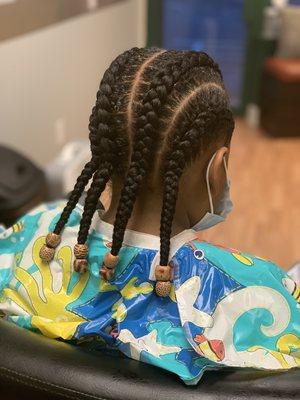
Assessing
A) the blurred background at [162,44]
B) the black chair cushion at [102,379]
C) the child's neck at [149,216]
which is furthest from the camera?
the blurred background at [162,44]

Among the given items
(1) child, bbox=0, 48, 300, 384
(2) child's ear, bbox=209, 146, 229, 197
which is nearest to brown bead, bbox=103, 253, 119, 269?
(1) child, bbox=0, 48, 300, 384

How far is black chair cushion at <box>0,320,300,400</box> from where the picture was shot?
34.9 inches

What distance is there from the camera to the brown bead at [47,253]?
1037 mm

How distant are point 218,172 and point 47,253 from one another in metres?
0.34

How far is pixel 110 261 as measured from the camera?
965 millimetres

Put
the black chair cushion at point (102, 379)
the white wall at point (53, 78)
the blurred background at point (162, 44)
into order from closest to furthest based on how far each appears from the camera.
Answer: the black chair cushion at point (102, 379)
the blurred background at point (162, 44)
the white wall at point (53, 78)

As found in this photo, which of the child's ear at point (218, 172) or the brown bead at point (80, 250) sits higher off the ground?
the child's ear at point (218, 172)

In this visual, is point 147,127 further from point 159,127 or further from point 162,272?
point 162,272

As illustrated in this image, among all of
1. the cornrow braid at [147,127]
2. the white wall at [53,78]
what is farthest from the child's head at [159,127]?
the white wall at [53,78]

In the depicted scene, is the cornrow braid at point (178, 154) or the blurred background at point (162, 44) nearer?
the cornrow braid at point (178, 154)

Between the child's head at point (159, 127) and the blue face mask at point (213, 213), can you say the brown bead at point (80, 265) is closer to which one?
the child's head at point (159, 127)

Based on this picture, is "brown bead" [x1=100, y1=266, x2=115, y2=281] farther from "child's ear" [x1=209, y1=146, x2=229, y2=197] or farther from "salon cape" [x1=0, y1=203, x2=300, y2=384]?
"child's ear" [x1=209, y1=146, x2=229, y2=197]

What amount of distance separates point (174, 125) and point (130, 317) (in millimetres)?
334

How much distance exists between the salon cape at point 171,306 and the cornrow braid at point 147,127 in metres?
0.06
